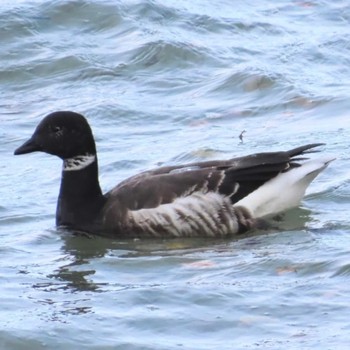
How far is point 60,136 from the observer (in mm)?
11102

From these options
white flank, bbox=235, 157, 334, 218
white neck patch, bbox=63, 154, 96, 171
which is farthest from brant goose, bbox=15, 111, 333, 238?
white neck patch, bbox=63, 154, 96, 171

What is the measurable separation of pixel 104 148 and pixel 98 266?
3270 millimetres

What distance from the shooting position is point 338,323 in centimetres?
812

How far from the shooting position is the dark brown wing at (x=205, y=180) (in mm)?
10727

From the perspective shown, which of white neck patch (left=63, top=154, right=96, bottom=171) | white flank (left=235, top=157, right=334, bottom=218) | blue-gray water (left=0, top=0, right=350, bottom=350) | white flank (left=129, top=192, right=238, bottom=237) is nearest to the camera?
blue-gray water (left=0, top=0, right=350, bottom=350)

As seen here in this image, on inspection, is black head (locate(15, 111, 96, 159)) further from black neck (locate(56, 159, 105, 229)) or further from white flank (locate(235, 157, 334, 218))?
white flank (locate(235, 157, 334, 218))

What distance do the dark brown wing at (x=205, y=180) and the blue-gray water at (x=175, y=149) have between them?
40cm

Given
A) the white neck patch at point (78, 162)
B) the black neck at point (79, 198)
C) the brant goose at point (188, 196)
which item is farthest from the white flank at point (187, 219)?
the white neck patch at point (78, 162)

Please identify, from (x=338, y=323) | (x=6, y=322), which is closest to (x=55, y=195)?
(x=6, y=322)

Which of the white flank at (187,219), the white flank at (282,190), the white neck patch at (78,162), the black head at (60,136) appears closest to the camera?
the white flank at (187,219)

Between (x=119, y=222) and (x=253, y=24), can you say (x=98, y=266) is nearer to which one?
(x=119, y=222)

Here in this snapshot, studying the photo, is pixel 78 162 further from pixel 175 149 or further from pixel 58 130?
pixel 175 149

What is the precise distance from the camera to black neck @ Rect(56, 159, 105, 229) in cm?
1091

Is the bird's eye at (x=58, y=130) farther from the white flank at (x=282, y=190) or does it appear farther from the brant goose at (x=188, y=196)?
the white flank at (x=282, y=190)
